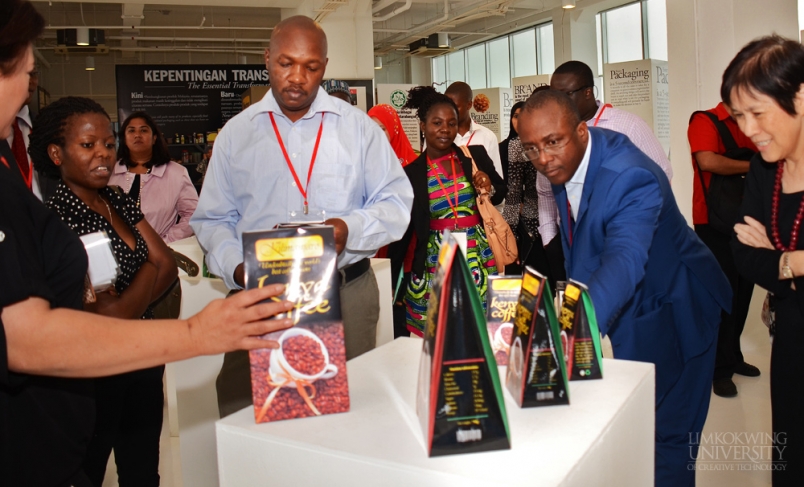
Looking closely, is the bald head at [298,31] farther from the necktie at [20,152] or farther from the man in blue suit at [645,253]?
the necktie at [20,152]

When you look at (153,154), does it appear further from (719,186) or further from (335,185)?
(719,186)

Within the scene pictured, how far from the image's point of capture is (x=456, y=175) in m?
3.77

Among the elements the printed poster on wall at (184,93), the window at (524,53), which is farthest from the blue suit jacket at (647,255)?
the window at (524,53)

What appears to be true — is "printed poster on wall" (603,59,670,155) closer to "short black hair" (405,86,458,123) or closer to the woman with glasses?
"short black hair" (405,86,458,123)

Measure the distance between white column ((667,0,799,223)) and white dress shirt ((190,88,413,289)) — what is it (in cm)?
428

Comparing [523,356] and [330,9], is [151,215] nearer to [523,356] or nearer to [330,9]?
[523,356]

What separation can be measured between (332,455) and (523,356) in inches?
16.4

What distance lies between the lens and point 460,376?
3.75 feet

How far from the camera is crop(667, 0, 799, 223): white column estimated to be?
5398 mm

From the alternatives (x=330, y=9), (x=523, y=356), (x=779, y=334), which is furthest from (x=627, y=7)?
(x=523, y=356)

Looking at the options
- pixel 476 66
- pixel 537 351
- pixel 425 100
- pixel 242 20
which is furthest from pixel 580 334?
pixel 476 66

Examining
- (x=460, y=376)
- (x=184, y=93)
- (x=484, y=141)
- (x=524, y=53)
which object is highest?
(x=524, y=53)

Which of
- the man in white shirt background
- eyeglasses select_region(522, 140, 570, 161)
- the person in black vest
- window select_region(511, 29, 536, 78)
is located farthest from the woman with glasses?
window select_region(511, 29, 536, 78)

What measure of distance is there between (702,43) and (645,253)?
462 cm
